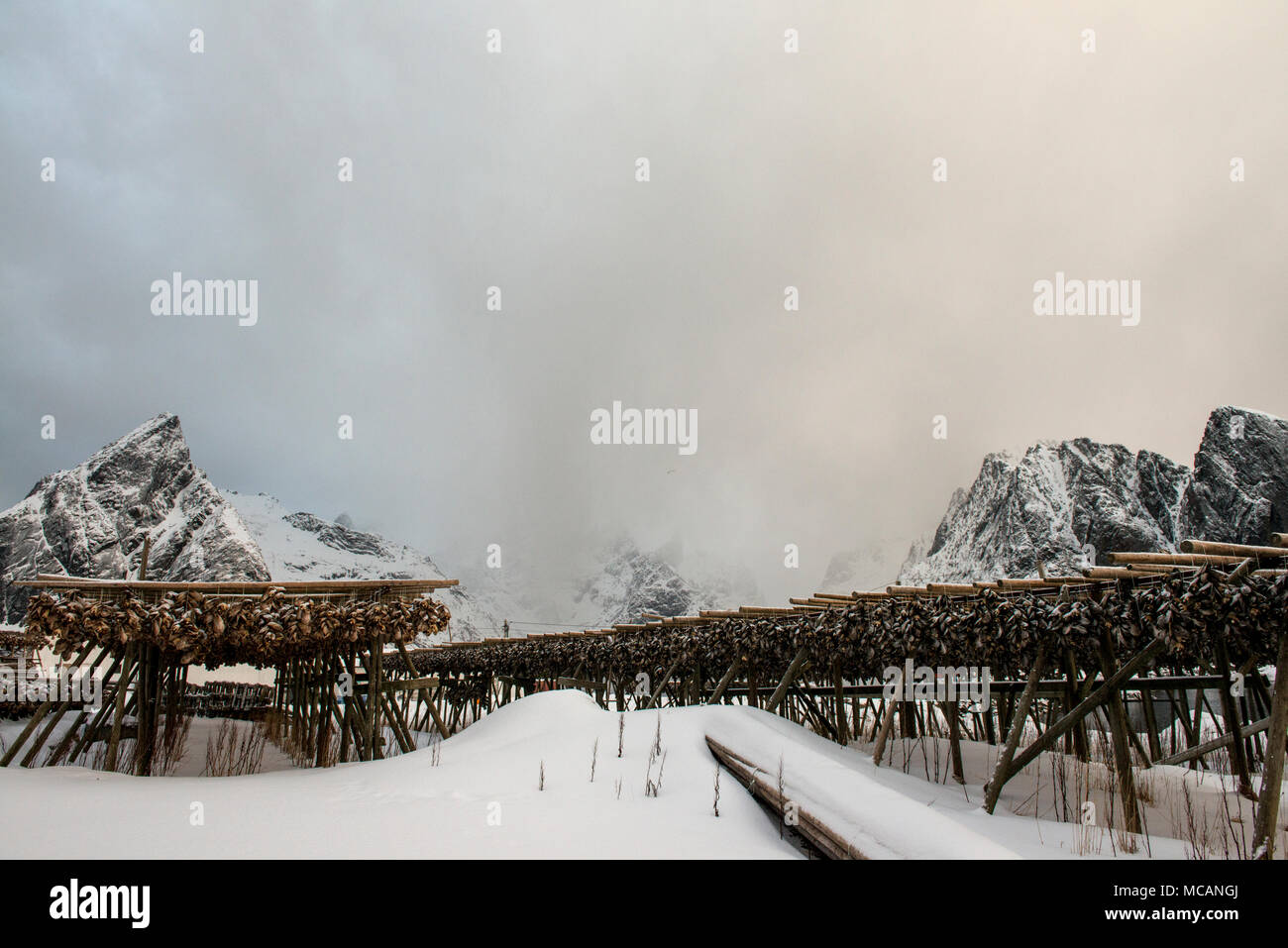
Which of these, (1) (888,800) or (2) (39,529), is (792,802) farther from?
(2) (39,529)

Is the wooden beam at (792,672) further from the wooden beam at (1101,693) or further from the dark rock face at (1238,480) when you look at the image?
the dark rock face at (1238,480)

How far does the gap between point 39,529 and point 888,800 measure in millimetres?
99999

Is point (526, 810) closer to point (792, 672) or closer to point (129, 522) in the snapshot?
point (792, 672)

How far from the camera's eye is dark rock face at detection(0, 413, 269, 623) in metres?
72.9

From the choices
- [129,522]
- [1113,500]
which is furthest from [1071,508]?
[129,522]

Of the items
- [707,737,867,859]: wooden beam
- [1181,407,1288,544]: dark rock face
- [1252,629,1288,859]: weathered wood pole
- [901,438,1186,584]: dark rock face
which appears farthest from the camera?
[901,438,1186,584]: dark rock face

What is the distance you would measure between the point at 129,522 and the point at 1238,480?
120368mm

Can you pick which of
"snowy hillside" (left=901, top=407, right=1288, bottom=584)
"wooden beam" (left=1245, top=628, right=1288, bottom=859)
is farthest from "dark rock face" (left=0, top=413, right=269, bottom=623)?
"snowy hillside" (left=901, top=407, right=1288, bottom=584)

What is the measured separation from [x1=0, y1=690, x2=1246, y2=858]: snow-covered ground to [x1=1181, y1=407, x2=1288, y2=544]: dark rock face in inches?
2392

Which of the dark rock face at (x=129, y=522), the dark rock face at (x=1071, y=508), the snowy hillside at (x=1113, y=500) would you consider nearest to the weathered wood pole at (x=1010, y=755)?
the snowy hillside at (x=1113, y=500)

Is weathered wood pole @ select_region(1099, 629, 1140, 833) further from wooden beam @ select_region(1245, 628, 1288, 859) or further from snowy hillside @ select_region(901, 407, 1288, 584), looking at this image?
snowy hillside @ select_region(901, 407, 1288, 584)

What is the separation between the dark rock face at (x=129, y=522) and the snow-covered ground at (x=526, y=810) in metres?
76.2

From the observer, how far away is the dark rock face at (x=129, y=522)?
7288 centimetres
